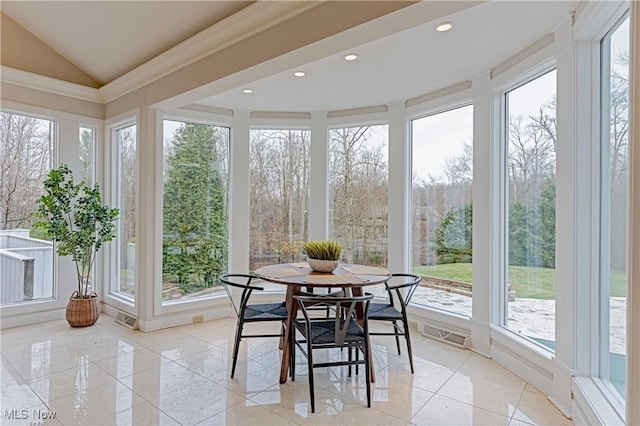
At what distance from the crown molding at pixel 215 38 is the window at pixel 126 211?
1.96ft

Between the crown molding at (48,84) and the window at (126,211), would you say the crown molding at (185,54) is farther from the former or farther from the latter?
the window at (126,211)

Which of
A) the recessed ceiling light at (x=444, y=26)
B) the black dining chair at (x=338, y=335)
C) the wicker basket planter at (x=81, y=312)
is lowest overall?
the wicker basket planter at (x=81, y=312)

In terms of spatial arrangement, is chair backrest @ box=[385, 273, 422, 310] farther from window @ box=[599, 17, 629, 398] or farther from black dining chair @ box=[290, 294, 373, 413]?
window @ box=[599, 17, 629, 398]

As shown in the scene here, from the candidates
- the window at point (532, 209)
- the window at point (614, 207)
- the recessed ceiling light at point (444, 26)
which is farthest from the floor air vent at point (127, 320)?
the window at point (614, 207)

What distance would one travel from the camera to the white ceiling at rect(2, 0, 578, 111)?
254 centimetres

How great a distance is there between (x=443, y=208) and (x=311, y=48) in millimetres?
2308

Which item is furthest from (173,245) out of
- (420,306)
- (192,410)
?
(420,306)

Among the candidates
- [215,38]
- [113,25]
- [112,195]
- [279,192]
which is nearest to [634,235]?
[215,38]

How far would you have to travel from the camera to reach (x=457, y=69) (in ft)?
10.8

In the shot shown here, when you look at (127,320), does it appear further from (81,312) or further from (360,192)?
(360,192)

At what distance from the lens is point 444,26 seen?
8.32 ft

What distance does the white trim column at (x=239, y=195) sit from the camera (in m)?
4.62

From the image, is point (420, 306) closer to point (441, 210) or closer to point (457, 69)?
point (441, 210)

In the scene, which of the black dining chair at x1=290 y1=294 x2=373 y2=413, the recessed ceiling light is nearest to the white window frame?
the black dining chair at x1=290 y1=294 x2=373 y2=413
